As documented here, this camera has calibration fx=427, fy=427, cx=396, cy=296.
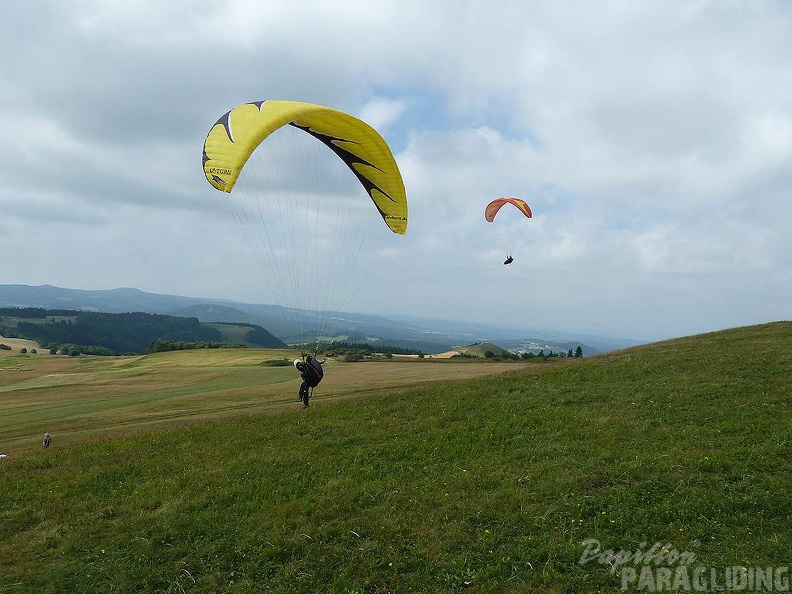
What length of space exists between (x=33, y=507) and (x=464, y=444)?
478 inches

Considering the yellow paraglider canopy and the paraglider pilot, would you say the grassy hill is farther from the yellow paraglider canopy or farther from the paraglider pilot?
the yellow paraglider canopy

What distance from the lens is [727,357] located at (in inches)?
846

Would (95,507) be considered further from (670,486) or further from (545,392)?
(545,392)

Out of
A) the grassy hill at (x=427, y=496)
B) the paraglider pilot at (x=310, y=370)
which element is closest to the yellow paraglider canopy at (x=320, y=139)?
the paraglider pilot at (x=310, y=370)

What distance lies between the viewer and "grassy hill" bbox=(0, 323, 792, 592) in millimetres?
8148

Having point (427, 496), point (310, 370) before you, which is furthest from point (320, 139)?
point (427, 496)

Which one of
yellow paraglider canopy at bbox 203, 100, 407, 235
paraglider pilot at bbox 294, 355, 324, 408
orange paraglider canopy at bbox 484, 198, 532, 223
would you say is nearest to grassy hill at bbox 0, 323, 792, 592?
paraglider pilot at bbox 294, 355, 324, 408

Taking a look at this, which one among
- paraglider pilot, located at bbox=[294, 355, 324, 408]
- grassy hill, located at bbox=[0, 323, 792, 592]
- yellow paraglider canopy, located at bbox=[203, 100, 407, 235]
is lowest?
grassy hill, located at bbox=[0, 323, 792, 592]

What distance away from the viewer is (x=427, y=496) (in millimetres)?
10742

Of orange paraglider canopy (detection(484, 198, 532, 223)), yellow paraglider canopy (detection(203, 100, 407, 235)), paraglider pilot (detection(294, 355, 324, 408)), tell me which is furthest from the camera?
orange paraglider canopy (detection(484, 198, 532, 223))

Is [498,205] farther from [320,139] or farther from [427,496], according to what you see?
[427,496]

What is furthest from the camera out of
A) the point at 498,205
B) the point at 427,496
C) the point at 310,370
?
the point at 498,205

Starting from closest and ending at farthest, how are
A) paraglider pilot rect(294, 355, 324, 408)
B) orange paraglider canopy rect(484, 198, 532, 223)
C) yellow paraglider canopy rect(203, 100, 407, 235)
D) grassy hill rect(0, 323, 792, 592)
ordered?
grassy hill rect(0, 323, 792, 592)
yellow paraglider canopy rect(203, 100, 407, 235)
paraglider pilot rect(294, 355, 324, 408)
orange paraglider canopy rect(484, 198, 532, 223)

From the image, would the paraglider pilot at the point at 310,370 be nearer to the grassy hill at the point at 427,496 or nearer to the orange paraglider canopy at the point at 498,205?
the grassy hill at the point at 427,496
